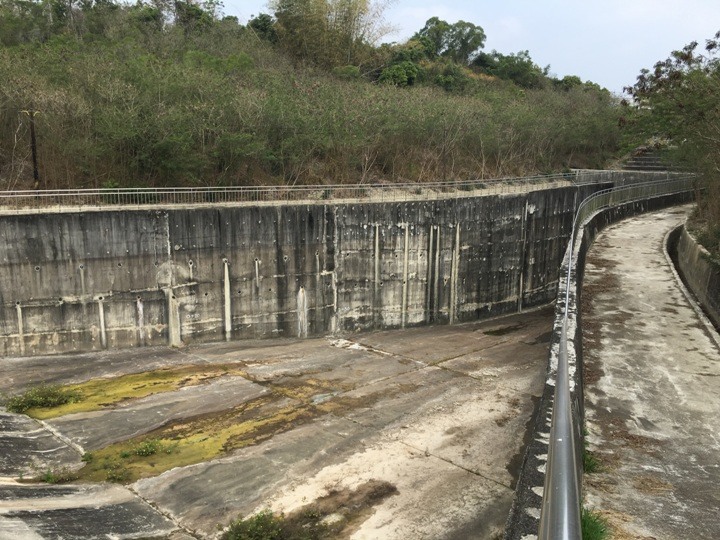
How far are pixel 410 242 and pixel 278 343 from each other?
346 inches

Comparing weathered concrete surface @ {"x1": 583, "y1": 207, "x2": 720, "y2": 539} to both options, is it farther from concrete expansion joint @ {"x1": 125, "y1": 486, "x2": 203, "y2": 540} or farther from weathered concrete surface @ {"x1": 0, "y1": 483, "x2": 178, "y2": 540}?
weathered concrete surface @ {"x1": 0, "y1": 483, "x2": 178, "y2": 540}

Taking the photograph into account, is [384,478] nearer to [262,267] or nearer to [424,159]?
[262,267]

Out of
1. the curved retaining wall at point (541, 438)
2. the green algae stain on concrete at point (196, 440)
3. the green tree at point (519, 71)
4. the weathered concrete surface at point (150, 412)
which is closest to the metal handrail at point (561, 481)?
the curved retaining wall at point (541, 438)

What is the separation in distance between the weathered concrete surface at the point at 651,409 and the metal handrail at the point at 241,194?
44.1 ft

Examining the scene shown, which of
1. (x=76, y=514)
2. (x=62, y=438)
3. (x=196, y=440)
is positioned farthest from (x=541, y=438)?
(x=62, y=438)

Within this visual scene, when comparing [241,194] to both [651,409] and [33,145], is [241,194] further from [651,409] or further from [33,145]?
Answer: [651,409]

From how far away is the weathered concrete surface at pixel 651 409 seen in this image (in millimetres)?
9148

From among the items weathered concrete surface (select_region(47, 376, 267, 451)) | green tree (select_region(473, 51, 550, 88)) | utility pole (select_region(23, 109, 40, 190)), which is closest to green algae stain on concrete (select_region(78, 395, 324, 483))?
weathered concrete surface (select_region(47, 376, 267, 451))

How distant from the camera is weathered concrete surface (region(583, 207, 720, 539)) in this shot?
9.15 m

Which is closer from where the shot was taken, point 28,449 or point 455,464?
point 455,464

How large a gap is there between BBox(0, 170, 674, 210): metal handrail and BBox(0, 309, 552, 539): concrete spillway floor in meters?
6.77

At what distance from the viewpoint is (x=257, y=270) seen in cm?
2775

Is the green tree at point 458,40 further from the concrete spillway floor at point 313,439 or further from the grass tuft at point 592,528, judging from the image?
the grass tuft at point 592,528

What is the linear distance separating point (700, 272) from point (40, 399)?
24.2m
